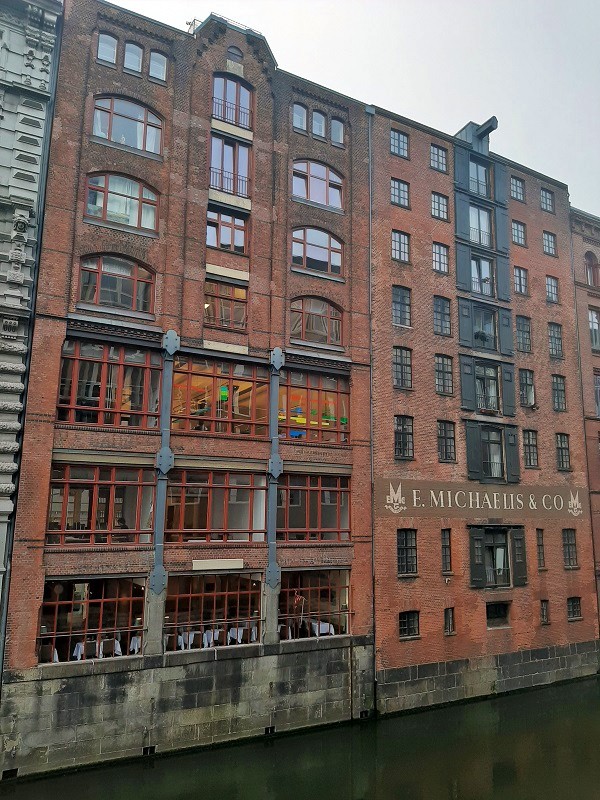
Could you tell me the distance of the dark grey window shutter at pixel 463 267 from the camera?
102ft

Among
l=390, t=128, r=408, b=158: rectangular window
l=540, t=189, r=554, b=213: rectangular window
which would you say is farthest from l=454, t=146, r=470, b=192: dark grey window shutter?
l=540, t=189, r=554, b=213: rectangular window

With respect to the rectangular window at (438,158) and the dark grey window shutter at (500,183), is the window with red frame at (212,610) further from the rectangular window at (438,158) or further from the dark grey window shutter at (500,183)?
the dark grey window shutter at (500,183)

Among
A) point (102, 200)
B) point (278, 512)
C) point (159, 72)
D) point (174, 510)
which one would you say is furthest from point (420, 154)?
point (174, 510)

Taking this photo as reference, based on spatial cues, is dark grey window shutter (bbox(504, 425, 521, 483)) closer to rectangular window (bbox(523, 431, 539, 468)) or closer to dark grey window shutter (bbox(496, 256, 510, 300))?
rectangular window (bbox(523, 431, 539, 468))

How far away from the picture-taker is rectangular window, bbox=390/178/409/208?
2986cm

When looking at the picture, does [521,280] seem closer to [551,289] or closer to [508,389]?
[551,289]

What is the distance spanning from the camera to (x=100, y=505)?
21094 millimetres

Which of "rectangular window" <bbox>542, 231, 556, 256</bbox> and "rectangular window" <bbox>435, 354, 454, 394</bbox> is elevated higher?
"rectangular window" <bbox>542, 231, 556, 256</bbox>

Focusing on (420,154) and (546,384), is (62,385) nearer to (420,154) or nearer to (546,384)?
(420,154)

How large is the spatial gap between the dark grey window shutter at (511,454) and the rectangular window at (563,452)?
3.31 metres

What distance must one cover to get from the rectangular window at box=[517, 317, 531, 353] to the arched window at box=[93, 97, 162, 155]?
67.2 feet

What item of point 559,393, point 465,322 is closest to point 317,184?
point 465,322

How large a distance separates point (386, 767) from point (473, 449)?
14845 mm

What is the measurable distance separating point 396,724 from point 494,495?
11604 mm
